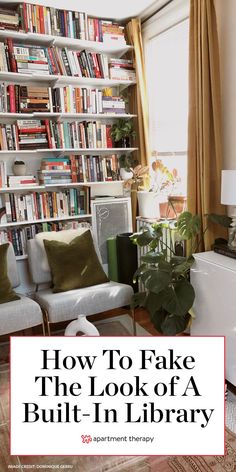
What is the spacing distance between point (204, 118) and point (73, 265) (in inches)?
53.8

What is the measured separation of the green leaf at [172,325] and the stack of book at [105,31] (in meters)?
2.44

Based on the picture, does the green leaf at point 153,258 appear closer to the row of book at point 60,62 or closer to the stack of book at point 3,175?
the stack of book at point 3,175

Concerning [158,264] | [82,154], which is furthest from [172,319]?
[82,154]

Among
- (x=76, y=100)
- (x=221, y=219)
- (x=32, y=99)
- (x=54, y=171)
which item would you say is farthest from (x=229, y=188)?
(x=32, y=99)

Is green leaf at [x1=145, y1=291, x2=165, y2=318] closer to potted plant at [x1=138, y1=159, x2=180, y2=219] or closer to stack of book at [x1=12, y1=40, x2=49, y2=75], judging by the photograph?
potted plant at [x1=138, y1=159, x2=180, y2=219]

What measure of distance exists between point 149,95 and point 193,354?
2547mm

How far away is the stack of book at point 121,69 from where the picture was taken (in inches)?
129

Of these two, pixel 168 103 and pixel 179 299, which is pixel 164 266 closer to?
pixel 179 299

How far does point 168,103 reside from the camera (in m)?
3.12

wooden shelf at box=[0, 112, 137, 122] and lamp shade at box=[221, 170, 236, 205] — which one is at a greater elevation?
wooden shelf at box=[0, 112, 137, 122]

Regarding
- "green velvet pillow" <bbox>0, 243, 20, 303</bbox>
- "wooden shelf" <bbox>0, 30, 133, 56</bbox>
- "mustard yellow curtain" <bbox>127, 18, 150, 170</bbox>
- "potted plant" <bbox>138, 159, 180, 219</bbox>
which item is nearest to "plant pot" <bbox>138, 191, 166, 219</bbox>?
"potted plant" <bbox>138, 159, 180, 219</bbox>

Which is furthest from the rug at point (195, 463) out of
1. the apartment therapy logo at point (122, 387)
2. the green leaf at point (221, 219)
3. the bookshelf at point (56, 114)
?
the bookshelf at point (56, 114)

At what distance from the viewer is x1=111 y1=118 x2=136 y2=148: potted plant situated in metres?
3.28

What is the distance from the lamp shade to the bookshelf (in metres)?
1.45
